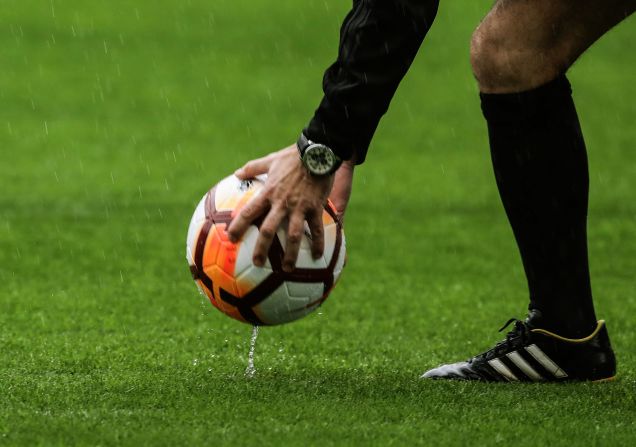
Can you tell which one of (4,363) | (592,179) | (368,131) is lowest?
(592,179)

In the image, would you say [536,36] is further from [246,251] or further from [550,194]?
[246,251]

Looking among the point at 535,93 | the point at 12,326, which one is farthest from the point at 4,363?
the point at 535,93

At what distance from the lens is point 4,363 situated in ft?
12.6

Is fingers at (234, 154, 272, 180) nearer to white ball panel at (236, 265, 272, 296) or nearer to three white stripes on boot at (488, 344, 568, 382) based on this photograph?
white ball panel at (236, 265, 272, 296)

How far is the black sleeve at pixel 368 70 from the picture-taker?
3104mm

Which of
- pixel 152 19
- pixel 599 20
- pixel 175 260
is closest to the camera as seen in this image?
pixel 599 20

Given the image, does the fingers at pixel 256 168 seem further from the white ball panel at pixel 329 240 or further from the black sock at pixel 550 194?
Answer: the black sock at pixel 550 194

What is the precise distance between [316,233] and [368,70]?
1.49ft

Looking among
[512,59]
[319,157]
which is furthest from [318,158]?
[512,59]

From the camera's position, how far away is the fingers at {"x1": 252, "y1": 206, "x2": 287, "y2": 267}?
3162mm

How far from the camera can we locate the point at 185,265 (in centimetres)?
603

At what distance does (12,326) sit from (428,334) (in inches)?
60.1

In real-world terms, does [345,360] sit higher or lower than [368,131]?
lower

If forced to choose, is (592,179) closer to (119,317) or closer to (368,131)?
(119,317)
